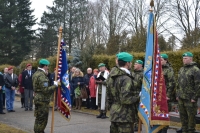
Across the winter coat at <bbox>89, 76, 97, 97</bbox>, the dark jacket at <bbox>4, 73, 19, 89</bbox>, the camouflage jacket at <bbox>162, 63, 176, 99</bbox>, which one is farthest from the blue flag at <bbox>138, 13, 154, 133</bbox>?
the dark jacket at <bbox>4, 73, 19, 89</bbox>

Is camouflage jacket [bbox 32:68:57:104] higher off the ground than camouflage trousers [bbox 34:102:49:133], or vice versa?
camouflage jacket [bbox 32:68:57:104]

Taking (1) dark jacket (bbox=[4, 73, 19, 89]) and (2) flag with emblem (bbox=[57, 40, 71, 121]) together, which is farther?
(1) dark jacket (bbox=[4, 73, 19, 89])

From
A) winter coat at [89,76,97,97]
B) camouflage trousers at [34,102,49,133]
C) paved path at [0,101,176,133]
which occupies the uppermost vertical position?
winter coat at [89,76,97,97]

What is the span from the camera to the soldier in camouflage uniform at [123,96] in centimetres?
482

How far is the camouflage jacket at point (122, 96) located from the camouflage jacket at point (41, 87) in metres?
2.37

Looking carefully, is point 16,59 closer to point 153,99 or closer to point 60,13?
point 60,13

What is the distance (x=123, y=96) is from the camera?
479 cm

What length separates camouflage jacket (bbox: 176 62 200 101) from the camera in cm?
691

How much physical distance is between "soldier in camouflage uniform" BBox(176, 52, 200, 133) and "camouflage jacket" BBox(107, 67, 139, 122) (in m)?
2.57

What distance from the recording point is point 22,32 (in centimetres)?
4478

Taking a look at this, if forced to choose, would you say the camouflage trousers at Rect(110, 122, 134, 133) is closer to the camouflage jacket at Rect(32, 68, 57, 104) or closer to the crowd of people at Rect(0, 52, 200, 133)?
the crowd of people at Rect(0, 52, 200, 133)

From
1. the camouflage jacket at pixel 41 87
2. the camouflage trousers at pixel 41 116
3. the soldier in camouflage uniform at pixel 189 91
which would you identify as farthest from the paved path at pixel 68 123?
the camouflage jacket at pixel 41 87

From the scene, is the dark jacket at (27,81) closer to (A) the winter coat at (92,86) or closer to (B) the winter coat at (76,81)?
(B) the winter coat at (76,81)

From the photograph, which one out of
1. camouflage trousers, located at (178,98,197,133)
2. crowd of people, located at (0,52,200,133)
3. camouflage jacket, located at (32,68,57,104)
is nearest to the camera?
crowd of people, located at (0,52,200,133)
